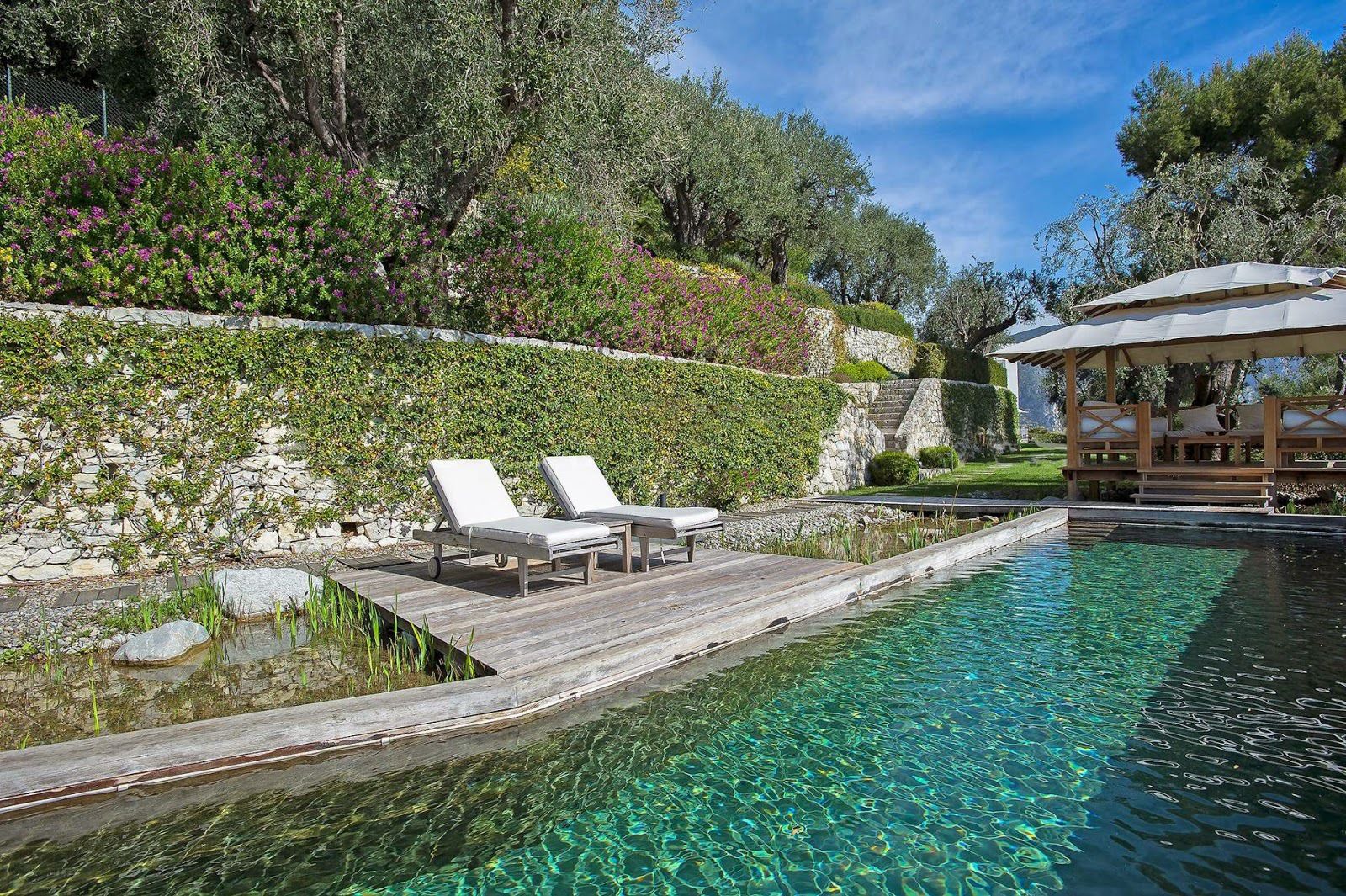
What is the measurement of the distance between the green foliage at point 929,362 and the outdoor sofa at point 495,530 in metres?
19.7

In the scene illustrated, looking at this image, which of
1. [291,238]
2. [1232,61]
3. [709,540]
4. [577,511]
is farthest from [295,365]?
[1232,61]

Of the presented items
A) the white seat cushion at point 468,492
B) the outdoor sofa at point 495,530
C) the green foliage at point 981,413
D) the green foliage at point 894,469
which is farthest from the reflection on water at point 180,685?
the green foliage at point 981,413

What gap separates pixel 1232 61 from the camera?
22.4m

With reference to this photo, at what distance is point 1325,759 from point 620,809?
10.3ft

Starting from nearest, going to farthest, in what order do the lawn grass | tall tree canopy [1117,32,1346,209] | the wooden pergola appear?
the wooden pergola
the lawn grass
tall tree canopy [1117,32,1346,209]

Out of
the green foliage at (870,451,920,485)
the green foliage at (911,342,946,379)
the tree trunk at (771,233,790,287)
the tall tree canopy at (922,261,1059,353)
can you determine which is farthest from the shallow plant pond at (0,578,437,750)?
the tall tree canopy at (922,261,1059,353)

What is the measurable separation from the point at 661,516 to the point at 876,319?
76.1 ft

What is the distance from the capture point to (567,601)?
18.2 feet

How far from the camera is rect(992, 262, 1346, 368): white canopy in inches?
425

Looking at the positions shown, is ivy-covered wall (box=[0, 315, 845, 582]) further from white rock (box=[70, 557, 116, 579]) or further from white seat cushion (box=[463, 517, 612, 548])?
white seat cushion (box=[463, 517, 612, 548])

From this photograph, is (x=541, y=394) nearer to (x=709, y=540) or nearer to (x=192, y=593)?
(x=709, y=540)

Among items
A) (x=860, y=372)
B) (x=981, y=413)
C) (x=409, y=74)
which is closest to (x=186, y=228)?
(x=409, y=74)

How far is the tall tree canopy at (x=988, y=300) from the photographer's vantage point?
31594mm

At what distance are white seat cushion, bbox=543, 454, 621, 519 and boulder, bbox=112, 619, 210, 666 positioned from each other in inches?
123
